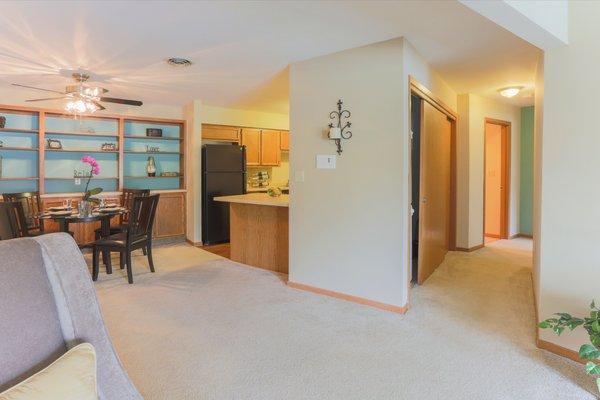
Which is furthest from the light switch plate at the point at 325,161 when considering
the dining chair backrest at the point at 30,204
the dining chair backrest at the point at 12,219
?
the dining chair backrest at the point at 30,204

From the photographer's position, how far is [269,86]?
179 inches

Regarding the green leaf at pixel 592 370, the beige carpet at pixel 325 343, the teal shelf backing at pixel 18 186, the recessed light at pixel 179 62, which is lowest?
the beige carpet at pixel 325 343

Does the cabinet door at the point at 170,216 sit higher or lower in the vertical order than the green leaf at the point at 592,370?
higher

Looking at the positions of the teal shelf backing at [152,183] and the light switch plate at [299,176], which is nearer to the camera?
the light switch plate at [299,176]

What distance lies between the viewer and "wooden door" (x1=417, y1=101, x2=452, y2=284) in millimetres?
3572

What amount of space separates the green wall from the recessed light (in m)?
5.37

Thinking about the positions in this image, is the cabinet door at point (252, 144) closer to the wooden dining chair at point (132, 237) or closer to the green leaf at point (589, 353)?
the wooden dining chair at point (132, 237)

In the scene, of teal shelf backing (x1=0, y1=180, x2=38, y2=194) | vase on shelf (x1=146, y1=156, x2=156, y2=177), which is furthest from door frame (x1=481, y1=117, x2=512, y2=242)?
teal shelf backing (x1=0, y1=180, x2=38, y2=194)

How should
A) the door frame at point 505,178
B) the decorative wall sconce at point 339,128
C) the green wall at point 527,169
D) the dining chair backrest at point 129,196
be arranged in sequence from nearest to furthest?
1. the decorative wall sconce at point 339,128
2. the dining chair backrest at point 129,196
3. the door frame at point 505,178
4. the green wall at point 527,169

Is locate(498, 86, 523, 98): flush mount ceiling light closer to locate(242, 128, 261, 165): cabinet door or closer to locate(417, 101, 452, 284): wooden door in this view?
locate(417, 101, 452, 284): wooden door

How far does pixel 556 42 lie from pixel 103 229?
15.2ft

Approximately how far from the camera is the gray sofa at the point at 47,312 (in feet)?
3.16

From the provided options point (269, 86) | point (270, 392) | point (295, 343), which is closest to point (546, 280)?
point (295, 343)

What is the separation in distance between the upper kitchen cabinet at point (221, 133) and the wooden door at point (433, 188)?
11.1 ft
